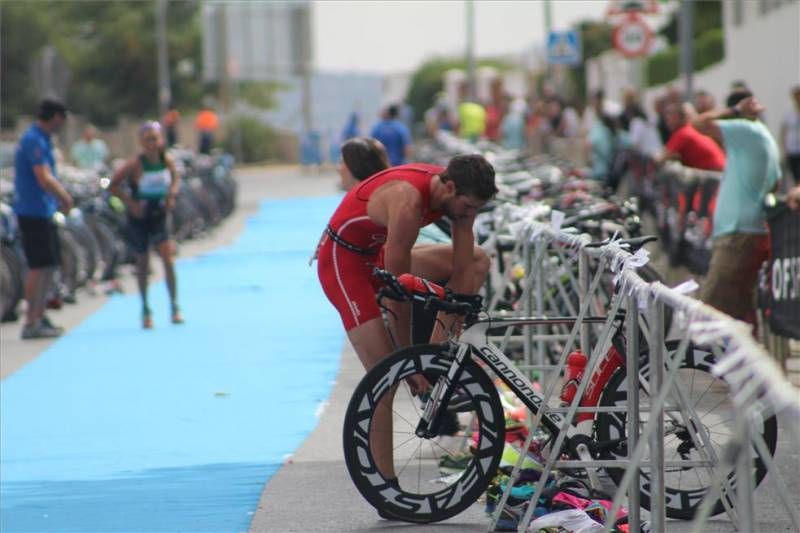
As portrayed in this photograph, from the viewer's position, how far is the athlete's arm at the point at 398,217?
771 cm

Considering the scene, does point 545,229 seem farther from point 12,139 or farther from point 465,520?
point 12,139

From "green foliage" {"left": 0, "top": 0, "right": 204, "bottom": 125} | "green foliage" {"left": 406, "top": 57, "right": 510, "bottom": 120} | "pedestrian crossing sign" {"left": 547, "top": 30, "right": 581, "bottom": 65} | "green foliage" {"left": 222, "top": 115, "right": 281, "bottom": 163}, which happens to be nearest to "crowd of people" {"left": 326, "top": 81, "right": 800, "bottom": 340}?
"pedestrian crossing sign" {"left": 547, "top": 30, "right": 581, "bottom": 65}

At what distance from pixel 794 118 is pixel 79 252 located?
38.6 feet

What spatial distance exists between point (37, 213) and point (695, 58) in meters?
42.0

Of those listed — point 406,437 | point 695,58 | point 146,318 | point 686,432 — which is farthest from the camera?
point 695,58

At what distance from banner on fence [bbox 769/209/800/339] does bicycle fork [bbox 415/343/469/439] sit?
3649 mm

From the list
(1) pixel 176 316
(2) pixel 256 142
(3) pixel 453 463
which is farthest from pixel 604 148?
(2) pixel 256 142

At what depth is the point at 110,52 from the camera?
8512cm

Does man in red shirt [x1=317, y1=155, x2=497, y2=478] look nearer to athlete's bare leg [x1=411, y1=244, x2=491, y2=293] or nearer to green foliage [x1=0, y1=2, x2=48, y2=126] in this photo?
athlete's bare leg [x1=411, y1=244, x2=491, y2=293]

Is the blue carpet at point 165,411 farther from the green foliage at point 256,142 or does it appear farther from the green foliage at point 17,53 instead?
the green foliage at point 17,53

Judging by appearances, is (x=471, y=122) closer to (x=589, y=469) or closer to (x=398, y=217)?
(x=398, y=217)

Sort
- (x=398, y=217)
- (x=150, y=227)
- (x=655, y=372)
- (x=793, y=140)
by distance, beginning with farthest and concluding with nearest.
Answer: (x=793, y=140), (x=150, y=227), (x=398, y=217), (x=655, y=372)

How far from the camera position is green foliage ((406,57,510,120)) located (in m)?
92.8

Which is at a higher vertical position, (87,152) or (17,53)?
(17,53)
